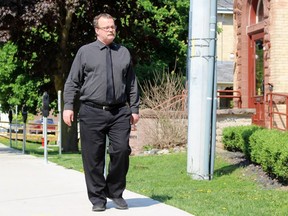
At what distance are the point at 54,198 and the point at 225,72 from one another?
3889cm

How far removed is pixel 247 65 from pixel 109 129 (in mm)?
13708

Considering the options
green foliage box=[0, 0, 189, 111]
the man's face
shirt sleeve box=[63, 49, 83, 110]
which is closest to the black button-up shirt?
shirt sleeve box=[63, 49, 83, 110]

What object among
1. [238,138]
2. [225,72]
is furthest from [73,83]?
[225,72]

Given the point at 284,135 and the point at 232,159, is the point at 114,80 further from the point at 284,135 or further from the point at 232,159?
the point at 232,159

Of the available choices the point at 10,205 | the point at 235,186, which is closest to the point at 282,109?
the point at 235,186

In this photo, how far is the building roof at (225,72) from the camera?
151ft

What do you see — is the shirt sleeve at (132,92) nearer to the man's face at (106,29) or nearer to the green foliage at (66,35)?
the man's face at (106,29)

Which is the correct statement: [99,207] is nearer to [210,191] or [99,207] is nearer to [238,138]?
[210,191]

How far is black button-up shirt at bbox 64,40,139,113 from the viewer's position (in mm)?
7969

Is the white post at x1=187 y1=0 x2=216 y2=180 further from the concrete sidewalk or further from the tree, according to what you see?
the tree

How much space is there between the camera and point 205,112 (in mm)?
11938

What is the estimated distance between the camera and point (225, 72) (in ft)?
156

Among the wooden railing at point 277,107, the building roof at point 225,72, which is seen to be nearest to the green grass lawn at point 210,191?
the wooden railing at point 277,107

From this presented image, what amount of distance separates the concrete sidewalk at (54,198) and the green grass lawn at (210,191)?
0.37 meters
